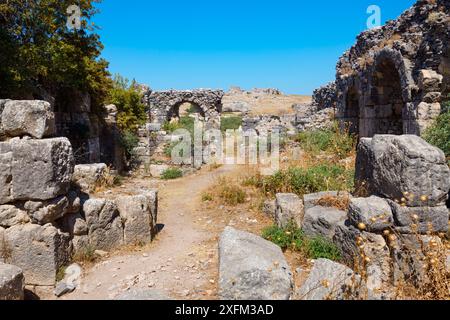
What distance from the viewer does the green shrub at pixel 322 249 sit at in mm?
4371

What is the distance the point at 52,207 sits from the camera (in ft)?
14.0

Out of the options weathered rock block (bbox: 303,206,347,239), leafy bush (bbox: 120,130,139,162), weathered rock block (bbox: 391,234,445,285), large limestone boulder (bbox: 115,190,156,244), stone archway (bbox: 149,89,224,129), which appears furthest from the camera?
stone archway (bbox: 149,89,224,129)

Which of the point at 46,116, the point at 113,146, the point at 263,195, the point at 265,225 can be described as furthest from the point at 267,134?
the point at 46,116

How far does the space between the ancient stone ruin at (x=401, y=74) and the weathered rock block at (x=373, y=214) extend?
5269mm

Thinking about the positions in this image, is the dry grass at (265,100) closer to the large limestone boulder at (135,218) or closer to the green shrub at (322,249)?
the large limestone boulder at (135,218)

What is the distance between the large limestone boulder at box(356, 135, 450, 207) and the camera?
3.75 meters

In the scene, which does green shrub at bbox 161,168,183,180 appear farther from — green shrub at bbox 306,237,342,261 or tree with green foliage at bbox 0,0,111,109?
green shrub at bbox 306,237,342,261

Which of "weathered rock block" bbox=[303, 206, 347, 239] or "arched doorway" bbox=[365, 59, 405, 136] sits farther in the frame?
"arched doorway" bbox=[365, 59, 405, 136]

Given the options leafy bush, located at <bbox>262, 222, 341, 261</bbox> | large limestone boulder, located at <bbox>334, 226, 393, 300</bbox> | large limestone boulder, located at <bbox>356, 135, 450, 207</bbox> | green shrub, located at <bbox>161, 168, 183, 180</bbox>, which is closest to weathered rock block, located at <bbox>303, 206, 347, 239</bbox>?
leafy bush, located at <bbox>262, 222, 341, 261</bbox>

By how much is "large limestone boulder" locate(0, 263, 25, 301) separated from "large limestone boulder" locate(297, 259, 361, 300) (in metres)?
2.64

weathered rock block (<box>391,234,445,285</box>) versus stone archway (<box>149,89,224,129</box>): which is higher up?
stone archway (<box>149,89,224,129</box>)

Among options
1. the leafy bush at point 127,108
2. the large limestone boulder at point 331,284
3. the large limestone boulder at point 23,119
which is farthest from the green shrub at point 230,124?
the large limestone boulder at point 331,284

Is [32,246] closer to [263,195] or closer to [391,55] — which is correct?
[263,195]

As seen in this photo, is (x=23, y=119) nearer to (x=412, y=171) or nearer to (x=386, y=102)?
(x=412, y=171)
